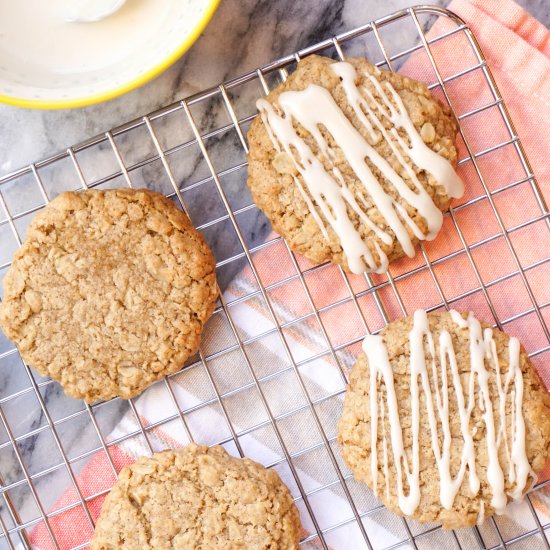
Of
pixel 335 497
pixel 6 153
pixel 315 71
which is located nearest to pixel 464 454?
pixel 335 497

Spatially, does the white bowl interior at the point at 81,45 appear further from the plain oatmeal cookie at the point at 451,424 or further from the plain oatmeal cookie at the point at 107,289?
the plain oatmeal cookie at the point at 451,424

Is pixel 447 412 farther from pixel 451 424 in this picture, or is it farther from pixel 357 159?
pixel 357 159

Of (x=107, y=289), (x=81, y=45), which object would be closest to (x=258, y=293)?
(x=107, y=289)

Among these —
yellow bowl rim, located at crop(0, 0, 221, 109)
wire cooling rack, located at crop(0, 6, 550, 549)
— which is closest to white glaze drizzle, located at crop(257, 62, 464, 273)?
wire cooling rack, located at crop(0, 6, 550, 549)

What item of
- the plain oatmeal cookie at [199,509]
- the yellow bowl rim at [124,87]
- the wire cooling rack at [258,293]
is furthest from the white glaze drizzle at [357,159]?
the plain oatmeal cookie at [199,509]

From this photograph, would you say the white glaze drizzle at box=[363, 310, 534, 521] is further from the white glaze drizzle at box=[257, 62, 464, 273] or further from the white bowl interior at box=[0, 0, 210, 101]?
the white bowl interior at box=[0, 0, 210, 101]

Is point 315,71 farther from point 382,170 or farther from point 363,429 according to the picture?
point 363,429

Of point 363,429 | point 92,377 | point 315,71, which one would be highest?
point 315,71
